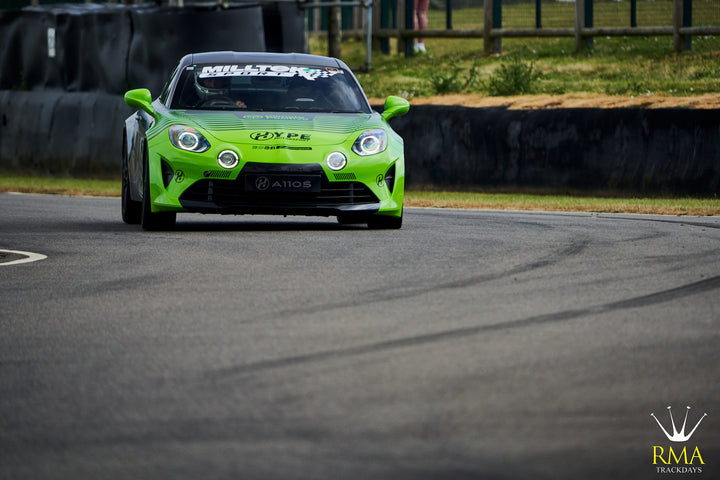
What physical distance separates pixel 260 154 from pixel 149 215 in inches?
40.9

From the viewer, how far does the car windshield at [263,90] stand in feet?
40.2

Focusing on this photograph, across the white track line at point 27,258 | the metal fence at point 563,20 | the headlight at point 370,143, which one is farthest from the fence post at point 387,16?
the white track line at point 27,258

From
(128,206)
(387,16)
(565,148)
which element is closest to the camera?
(128,206)

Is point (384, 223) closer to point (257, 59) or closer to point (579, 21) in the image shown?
point (257, 59)

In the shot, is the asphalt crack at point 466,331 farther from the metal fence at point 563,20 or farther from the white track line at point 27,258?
the metal fence at point 563,20

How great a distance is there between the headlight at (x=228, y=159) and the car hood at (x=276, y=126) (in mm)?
120

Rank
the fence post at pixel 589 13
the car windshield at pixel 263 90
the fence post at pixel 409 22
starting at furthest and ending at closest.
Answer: the fence post at pixel 409 22 < the fence post at pixel 589 13 < the car windshield at pixel 263 90

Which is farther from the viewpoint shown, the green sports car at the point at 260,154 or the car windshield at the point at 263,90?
the car windshield at the point at 263,90

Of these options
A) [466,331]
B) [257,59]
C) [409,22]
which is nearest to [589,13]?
[409,22]

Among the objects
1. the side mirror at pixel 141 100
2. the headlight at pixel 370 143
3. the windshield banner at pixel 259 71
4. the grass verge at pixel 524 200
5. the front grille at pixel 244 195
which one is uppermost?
the windshield banner at pixel 259 71

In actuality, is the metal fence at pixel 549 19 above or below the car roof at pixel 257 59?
below

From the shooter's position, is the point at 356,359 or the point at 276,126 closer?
the point at 356,359

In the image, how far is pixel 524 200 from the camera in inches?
680

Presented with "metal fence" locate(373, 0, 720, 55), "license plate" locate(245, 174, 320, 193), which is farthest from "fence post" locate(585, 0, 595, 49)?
"license plate" locate(245, 174, 320, 193)
